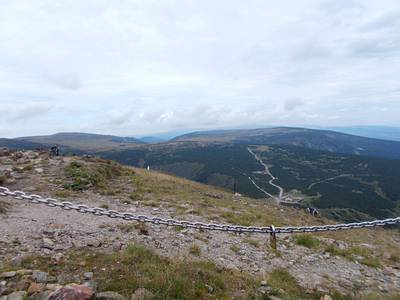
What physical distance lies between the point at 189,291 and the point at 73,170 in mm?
15138

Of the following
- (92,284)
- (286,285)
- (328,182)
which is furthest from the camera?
(328,182)

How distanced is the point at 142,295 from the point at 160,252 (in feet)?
10.8

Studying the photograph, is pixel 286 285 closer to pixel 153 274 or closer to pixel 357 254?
pixel 153 274

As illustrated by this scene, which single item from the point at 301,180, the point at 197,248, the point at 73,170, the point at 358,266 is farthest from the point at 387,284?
the point at 301,180

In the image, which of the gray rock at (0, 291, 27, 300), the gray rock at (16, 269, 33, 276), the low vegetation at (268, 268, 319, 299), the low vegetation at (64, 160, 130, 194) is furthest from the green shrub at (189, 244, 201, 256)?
the low vegetation at (64, 160, 130, 194)

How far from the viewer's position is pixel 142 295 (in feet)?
18.0

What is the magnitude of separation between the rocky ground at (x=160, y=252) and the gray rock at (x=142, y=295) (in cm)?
2

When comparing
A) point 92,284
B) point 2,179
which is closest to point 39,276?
point 92,284

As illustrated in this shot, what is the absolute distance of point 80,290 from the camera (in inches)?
209

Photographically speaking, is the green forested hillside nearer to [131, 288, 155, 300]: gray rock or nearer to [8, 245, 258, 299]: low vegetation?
[8, 245, 258, 299]: low vegetation

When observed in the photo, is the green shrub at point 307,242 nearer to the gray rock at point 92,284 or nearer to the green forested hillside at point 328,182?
the gray rock at point 92,284

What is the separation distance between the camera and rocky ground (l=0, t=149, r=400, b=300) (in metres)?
5.89

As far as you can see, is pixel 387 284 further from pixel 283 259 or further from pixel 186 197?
pixel 186 197

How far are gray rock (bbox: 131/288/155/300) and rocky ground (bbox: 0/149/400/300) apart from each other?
0.05 feet
